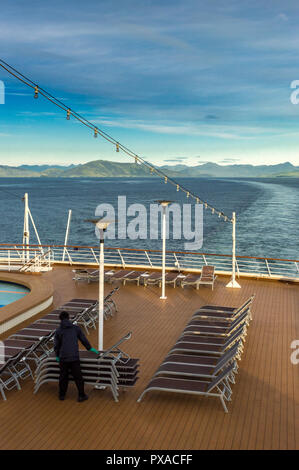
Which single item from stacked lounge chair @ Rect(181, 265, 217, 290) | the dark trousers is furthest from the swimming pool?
the dark trousers

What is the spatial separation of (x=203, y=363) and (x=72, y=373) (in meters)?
1.90

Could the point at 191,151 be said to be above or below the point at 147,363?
above

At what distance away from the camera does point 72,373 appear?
6094 millimetres

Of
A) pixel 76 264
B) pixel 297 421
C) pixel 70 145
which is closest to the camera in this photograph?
pixel 297 421

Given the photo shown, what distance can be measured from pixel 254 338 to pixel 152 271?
6507 mm

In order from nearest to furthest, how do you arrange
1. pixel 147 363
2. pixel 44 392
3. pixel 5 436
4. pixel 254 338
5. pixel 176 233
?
pixel 5 436 < pixel 44 392 < pixel 147 363 < pixel 254 338 < pixel 176 233

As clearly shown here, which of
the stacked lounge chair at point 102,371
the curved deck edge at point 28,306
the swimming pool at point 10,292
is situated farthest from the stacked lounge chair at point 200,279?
the stacked lounge chair at point 102,371

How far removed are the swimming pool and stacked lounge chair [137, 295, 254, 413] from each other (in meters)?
5.70

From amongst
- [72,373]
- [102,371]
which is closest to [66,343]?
[72,373]

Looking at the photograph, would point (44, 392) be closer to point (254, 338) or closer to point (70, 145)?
point (254, 338)

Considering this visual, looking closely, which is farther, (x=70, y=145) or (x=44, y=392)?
(x=70, y=145)

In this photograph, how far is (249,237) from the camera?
48500mm

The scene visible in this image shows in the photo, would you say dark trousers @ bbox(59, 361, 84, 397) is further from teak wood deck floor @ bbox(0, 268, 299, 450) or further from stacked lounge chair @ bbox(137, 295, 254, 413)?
stacked lounge chair @ bbox(137, 295, 254, 413)

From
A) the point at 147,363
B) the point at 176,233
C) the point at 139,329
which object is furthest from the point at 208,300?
the point at 176,233
